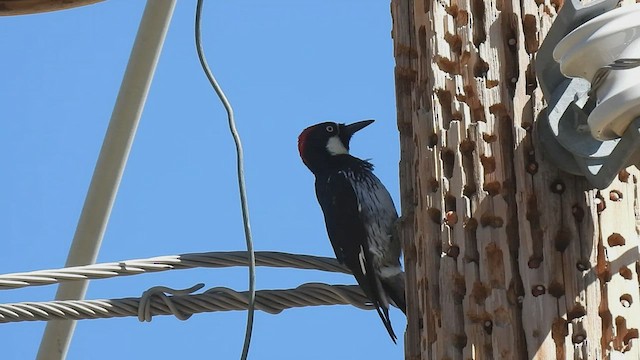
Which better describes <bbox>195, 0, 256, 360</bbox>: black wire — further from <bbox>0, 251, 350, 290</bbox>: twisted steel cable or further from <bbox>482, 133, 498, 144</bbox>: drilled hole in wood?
<bbox>482, 133, 498, 144</bbox>: drilled hole in wood

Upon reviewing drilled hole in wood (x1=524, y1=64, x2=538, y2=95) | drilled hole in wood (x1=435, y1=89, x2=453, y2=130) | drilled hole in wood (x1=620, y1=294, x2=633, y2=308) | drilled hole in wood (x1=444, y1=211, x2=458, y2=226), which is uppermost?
drilled hole in wood (x1=524, y1=64, x2=538, y2=95)

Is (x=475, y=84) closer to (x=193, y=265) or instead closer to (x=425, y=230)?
(x=425, y=230)

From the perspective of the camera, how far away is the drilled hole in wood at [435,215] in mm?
2682

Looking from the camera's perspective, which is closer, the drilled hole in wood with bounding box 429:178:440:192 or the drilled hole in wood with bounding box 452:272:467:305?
the drilled hole in wood with bounding box 452:272:467:305

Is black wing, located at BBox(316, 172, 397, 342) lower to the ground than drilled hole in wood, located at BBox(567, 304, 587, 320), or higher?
higher

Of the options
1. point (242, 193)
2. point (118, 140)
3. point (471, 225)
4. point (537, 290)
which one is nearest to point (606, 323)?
point (537, 290)

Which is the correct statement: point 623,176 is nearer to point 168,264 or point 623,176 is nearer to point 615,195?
point 615,195

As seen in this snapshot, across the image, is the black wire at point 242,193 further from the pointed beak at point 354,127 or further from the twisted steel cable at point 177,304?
the pointed beak at point 354,127

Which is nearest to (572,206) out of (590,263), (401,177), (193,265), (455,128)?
(590,263)

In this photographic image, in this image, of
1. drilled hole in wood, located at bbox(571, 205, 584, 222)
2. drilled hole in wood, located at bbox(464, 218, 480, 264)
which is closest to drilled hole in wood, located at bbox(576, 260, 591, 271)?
drilled hole in wood, located at bbox(571, 205, 584, 222)

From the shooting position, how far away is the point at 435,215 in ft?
8.85

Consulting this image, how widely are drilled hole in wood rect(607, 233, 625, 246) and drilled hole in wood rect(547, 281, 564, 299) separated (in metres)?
0.17

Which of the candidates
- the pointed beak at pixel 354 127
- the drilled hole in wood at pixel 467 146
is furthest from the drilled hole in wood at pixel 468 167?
the pointed beak at pixel 354 127

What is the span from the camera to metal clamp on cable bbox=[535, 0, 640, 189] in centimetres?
234
